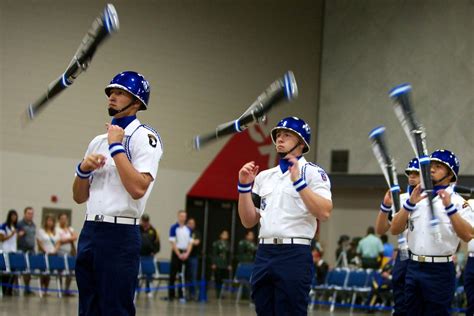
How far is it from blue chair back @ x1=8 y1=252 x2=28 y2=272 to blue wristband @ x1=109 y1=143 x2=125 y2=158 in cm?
1427

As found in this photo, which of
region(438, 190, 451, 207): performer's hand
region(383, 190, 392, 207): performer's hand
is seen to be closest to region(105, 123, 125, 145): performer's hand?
region(438, 190, 451, 207): performer's hand

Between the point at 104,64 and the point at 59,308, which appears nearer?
the point at 59,308

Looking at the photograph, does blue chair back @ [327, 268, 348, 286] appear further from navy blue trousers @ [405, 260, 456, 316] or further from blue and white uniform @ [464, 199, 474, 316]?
navy blue trousers @ [405, 260, 456, 316]

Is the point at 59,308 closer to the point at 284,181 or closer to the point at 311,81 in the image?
the point at 284,181

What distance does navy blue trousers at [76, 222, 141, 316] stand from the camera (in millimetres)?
6129

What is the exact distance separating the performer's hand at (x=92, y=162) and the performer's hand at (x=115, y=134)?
16 centimetres

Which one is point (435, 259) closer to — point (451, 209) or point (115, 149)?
point (451, 209)

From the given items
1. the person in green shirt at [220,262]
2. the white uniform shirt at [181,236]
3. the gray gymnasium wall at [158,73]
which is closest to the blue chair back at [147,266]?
the white uniform shirt at [181,236]

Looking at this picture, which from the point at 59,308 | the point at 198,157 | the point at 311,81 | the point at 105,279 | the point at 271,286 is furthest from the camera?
the point at 311,81

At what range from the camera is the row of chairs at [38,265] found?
19.5 m

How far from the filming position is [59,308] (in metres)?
16.2

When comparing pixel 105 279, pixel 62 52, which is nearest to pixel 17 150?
pixel 62 52

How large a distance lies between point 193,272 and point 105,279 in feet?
51.6

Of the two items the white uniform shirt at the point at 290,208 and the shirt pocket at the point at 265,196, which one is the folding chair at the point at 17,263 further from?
the white uniform shirt at the point at 290,208
